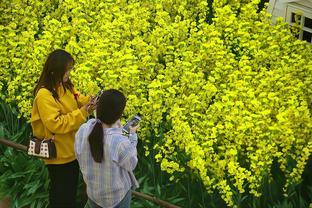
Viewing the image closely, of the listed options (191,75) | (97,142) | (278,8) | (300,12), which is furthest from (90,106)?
(278,8)

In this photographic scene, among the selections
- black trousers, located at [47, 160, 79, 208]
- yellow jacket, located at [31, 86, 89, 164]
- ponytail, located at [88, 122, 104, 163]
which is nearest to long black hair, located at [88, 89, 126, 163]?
ponytail, located at [88, 122, 104, 163]

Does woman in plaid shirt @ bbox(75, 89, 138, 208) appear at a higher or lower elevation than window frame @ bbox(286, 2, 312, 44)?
lower

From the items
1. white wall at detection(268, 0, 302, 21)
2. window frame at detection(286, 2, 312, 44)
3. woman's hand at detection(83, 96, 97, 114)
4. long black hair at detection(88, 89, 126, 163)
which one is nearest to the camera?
long black hair at detection(88, 89, 126, 163)

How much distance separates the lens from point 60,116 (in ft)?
18.2

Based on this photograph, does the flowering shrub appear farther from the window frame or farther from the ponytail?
the ponytail

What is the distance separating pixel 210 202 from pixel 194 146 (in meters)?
0.64

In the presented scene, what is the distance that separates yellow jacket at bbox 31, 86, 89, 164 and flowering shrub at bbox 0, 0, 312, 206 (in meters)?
1.12

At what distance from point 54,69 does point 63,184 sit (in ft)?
3.83

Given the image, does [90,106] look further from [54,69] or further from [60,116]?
[54,69]

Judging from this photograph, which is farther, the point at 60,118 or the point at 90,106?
the point at 90,106

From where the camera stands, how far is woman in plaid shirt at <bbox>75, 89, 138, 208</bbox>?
15.5ft

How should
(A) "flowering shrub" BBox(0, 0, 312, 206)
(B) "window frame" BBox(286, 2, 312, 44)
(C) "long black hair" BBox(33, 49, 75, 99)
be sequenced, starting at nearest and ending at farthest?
(C) "long black hair" BBox(33, 49, 75, 99) → (A) "flowering shrub" BBox(0, 0, 312, 206) → (B) "window frame" BBox(286, 2, 312, 44)

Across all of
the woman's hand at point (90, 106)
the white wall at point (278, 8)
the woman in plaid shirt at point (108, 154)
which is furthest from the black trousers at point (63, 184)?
the white wall at point (278, 8)

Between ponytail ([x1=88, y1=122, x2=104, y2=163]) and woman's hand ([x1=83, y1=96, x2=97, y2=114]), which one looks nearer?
ponytail ([x1=88, y1=122, x2=104, y2=163])
